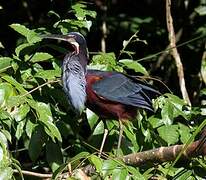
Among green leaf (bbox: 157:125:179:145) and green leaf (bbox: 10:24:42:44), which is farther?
green leaf (bbox: 10:24:42:44)

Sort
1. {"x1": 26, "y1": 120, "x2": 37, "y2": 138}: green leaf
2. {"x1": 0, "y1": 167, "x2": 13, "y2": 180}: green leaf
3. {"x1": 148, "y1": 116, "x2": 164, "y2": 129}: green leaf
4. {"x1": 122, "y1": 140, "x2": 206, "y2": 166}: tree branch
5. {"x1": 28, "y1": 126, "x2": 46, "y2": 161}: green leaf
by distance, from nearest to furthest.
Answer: {"x1": 0, "y1": 167, "x2": 13, "y2": 180}: green leaf < {"x1": 122, "y1": 140, "x2": 206, "y2": 166}: tree branch < {"x1": 26, "y1": 120, "x2": 37, "y2": 138}: green leaf < {"x1": 28, "y1": 126, "x2": 46, "y2": 161}: green leaf < {"x1": 148, "y1": 116, "x2": 164, "y2": 129}: green leaf

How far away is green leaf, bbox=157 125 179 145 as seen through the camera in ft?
9.36

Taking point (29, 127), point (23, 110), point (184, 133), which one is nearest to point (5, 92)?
point (23, 110)

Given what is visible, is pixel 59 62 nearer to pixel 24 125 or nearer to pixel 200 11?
pixel 24 125

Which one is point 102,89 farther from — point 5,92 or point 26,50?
point 5,92

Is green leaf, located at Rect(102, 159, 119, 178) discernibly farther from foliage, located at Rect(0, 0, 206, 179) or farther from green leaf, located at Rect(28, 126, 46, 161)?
green leaf, located at Rect(28, 126, 46, 161)

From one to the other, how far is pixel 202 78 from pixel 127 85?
130cm

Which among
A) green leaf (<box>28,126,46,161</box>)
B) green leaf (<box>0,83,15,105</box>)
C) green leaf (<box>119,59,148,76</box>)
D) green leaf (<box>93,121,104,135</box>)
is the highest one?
green leaf (<box>0,83,15,105</box>)

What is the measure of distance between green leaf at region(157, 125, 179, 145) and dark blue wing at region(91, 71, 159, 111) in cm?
14

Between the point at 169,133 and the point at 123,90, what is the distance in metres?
0.33

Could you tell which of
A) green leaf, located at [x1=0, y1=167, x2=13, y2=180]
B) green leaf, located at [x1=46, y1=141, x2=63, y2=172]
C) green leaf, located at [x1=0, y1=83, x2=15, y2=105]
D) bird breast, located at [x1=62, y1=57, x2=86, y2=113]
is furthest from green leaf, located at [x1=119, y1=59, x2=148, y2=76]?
green leaf, located at [x1=0, y1=167, x2=13, y2=180]

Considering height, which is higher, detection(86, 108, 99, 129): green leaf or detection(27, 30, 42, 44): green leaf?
detection(27, 30, 42, 44): green leaf

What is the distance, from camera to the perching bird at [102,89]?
2.97m

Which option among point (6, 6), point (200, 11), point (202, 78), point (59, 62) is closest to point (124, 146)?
point (59, 62)
